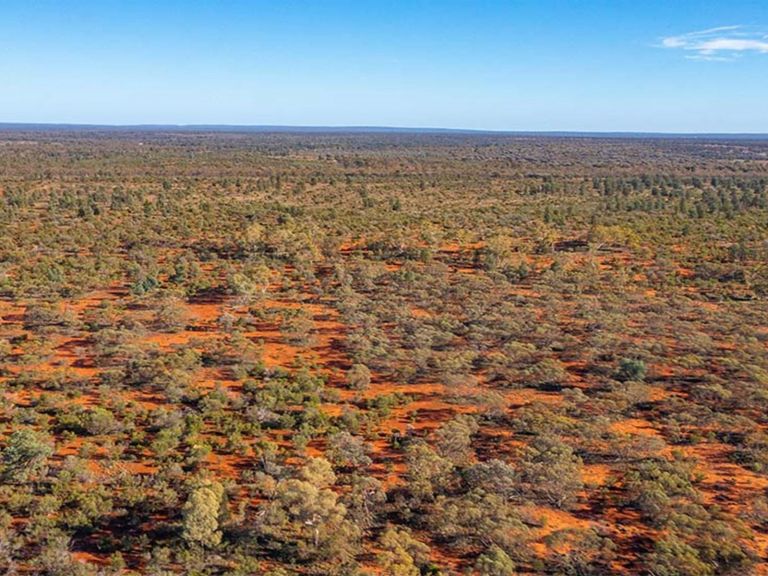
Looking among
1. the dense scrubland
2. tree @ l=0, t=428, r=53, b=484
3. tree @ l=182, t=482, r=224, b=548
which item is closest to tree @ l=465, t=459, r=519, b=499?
Result: the dense scrubland

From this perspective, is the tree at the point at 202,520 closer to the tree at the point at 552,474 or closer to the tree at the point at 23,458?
the tree at the point at 23,458

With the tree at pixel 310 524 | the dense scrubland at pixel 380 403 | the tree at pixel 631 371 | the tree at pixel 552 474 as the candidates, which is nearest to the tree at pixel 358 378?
the dense scrubland at pixel 380 403

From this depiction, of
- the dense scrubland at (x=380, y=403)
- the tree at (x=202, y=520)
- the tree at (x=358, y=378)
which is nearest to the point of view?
the tree at (x=202, y=520)

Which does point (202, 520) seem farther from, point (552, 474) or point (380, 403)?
point (552, 474)

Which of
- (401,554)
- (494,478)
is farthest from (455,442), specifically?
(401,554)

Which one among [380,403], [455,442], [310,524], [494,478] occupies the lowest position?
[310,524]
